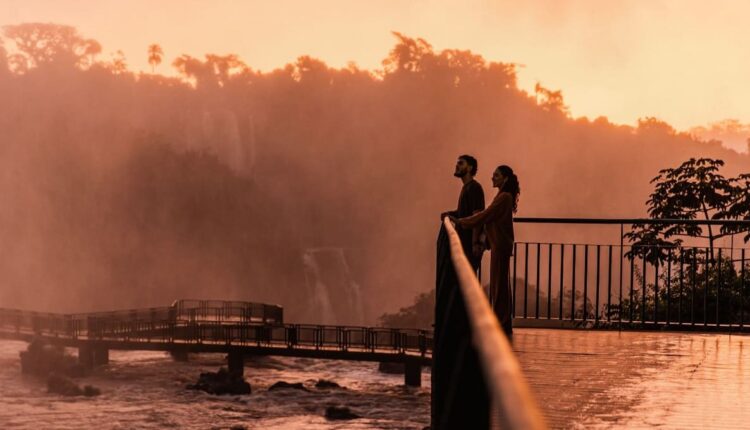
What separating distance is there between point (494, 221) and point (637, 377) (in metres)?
2.15

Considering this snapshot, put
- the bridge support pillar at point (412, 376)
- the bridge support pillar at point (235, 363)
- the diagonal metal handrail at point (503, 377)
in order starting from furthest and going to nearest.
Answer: the bridge support pillar at point (235, 363)
the bridge support pillar at point (412, 376)
the diagonal metal handrail at point (503, 377)

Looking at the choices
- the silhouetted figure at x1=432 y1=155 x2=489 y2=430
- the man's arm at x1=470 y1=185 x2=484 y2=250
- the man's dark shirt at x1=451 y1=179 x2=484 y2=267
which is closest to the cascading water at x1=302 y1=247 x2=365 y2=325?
the man's arm at x1=470 y1=185 x2=484 y2=250

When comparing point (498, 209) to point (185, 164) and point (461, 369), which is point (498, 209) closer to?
point (461, 369)

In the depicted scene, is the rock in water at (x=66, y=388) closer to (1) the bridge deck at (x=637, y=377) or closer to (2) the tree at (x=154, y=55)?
(1) the bridge deck at (x=637, y=377)

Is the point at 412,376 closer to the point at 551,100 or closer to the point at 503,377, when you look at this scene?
the point at 503,377

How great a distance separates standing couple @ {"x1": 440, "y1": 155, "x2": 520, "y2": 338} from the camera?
8859 millimetres

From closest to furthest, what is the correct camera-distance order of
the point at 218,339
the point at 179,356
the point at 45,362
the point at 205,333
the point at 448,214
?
the point at 448,214 → the point at 45,362 → the point at 218,339 → the point at 205,333 → the point at 179,356

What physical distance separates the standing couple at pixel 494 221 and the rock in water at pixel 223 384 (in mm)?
33476

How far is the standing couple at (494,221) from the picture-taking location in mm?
8859

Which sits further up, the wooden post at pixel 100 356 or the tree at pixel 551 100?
the tree at pixel 551 100

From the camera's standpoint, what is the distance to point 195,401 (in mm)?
39438

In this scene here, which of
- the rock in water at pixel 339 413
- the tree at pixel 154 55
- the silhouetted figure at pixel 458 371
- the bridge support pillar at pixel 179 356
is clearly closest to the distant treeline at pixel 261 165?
the tree at pixel 154 55

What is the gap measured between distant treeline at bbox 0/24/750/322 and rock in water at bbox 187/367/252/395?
148ft

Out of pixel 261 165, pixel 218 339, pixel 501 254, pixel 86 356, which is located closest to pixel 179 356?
pixel 86 356
